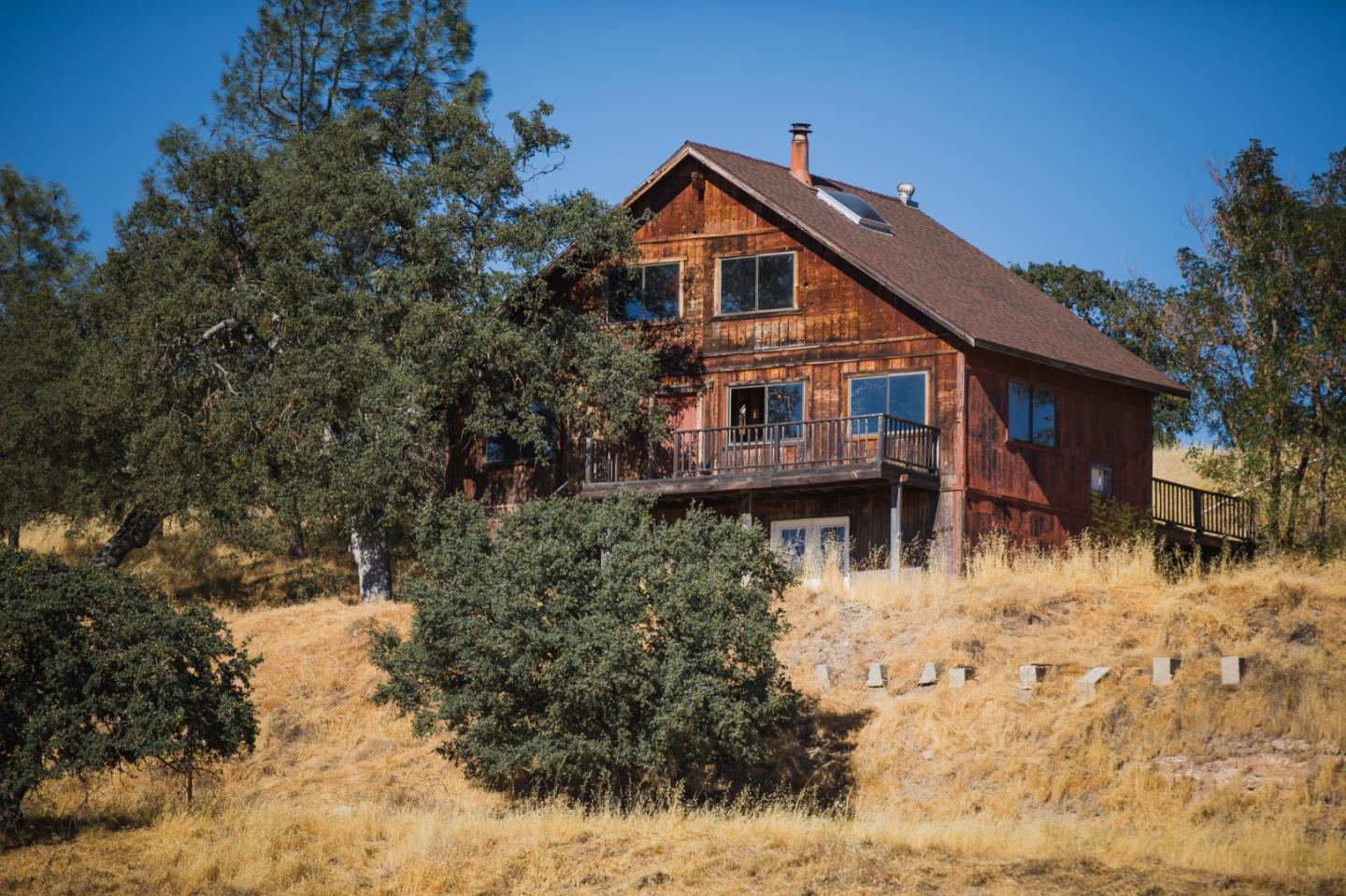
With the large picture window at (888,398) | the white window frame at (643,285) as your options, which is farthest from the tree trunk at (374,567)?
the large picture window at (888,398)

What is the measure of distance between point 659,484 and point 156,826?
46.6 ft

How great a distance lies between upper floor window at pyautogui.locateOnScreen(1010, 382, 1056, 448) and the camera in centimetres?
3309

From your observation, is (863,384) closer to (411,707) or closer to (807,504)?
(807,504)

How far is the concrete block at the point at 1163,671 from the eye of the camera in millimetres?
22661

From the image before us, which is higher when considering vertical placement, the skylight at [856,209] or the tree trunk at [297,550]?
the skylight at [856,209]

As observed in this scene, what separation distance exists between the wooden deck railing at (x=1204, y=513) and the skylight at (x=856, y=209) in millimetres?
8122

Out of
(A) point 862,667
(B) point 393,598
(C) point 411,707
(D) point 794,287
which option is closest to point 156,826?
(C) point 411,707

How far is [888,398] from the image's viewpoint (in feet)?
107

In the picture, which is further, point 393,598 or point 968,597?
point 393,598

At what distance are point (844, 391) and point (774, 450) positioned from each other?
7.48 ft

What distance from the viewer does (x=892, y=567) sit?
1193 inches

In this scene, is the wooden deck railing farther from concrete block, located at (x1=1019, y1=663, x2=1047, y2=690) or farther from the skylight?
concrete block, located at (x1=1019, y1=663, x2=1047, y2=690)

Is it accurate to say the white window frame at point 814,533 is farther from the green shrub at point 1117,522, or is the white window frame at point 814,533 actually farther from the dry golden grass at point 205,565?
the dry golden grass at point 205,565

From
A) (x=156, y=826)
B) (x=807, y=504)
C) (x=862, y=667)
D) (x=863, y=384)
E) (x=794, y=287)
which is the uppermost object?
Result: (x=794, y=287)
